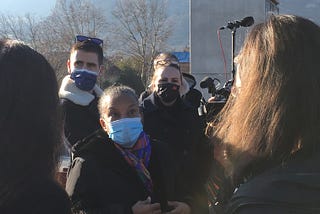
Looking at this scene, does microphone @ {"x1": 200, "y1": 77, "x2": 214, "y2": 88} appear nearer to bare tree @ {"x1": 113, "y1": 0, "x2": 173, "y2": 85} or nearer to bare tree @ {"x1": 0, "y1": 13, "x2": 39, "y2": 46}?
bare tree @ {"x1": 0, "y1": 13, "x2": 39, "y2": 46}

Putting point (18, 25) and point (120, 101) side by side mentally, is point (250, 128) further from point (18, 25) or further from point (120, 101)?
point (18, 25)

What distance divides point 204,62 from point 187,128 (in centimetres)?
1862

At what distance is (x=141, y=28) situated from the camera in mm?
38000

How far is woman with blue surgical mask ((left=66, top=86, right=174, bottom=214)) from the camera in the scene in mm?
2322

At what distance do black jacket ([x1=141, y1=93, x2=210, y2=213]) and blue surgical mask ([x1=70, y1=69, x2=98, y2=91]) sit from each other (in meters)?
0.44

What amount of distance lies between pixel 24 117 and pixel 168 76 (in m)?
2.01

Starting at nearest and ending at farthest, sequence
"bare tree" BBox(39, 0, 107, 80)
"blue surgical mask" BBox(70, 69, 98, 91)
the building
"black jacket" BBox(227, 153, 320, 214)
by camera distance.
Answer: "black jacket" BBox(227, 153, 320, 214) < "blue surgical mask" BBox(70, 69, 98, 91) < the building < "bare tree" BBox(39, 0, 107, 80)

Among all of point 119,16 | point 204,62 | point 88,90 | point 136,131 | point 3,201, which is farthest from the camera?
point 119,16

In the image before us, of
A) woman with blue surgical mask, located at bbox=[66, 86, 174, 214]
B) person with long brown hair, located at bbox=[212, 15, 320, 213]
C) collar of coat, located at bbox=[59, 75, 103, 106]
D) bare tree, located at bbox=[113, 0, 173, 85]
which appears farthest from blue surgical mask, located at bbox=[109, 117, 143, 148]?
bare tree, located at bbox=[113, 0, 173, 85]

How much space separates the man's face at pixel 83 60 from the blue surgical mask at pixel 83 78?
0.09 metres

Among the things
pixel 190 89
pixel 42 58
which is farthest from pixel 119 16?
pixel 42 58

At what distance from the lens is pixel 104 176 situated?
7.73 ft

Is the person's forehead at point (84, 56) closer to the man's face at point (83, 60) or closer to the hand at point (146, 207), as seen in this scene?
the man's face at point (83, 60)

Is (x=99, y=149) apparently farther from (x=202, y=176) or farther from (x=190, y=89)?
(x=190, y=89)
